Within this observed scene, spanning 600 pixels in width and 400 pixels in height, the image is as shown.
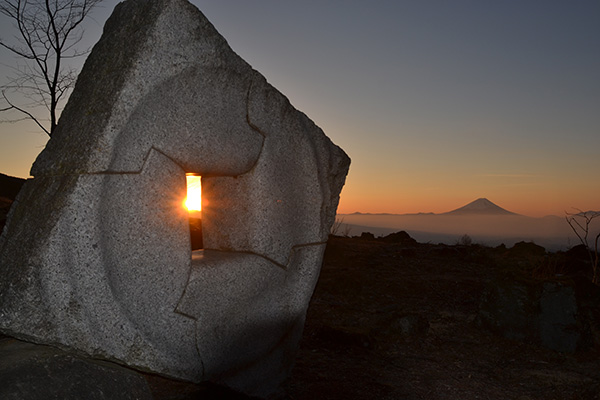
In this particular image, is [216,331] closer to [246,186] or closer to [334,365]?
[246,186]

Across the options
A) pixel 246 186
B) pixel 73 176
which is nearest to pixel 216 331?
pixel 246 186

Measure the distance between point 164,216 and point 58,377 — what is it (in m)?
0.88

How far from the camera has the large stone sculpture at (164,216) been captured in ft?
7.81

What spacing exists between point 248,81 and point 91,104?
0.95 m

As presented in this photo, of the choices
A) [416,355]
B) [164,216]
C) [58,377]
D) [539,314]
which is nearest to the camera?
[58,377]

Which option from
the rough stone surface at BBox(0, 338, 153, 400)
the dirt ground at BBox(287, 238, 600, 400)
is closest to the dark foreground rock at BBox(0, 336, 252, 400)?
the rough stone surface at BBox(0, 338, 153, 400)

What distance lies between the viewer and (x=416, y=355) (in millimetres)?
4805

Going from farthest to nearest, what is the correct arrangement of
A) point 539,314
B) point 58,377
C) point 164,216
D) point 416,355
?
1. point 539,314
2. point 416,355
3. point 164,216
4. point 58,377

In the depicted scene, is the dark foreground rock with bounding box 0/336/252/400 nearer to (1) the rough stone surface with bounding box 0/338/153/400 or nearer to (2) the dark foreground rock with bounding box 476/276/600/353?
(1) the rough stone surface with bounding box 0/338/153/400

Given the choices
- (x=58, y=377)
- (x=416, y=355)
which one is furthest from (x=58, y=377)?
(x=416, y=355)

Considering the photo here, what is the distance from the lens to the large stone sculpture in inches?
93.7

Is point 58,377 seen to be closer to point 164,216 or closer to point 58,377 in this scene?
point 58,377

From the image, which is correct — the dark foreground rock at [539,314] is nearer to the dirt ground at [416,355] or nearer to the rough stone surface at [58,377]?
the dirt ground at [416,355]

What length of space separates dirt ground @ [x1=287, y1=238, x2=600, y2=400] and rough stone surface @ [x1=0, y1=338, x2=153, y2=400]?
1410 mm
